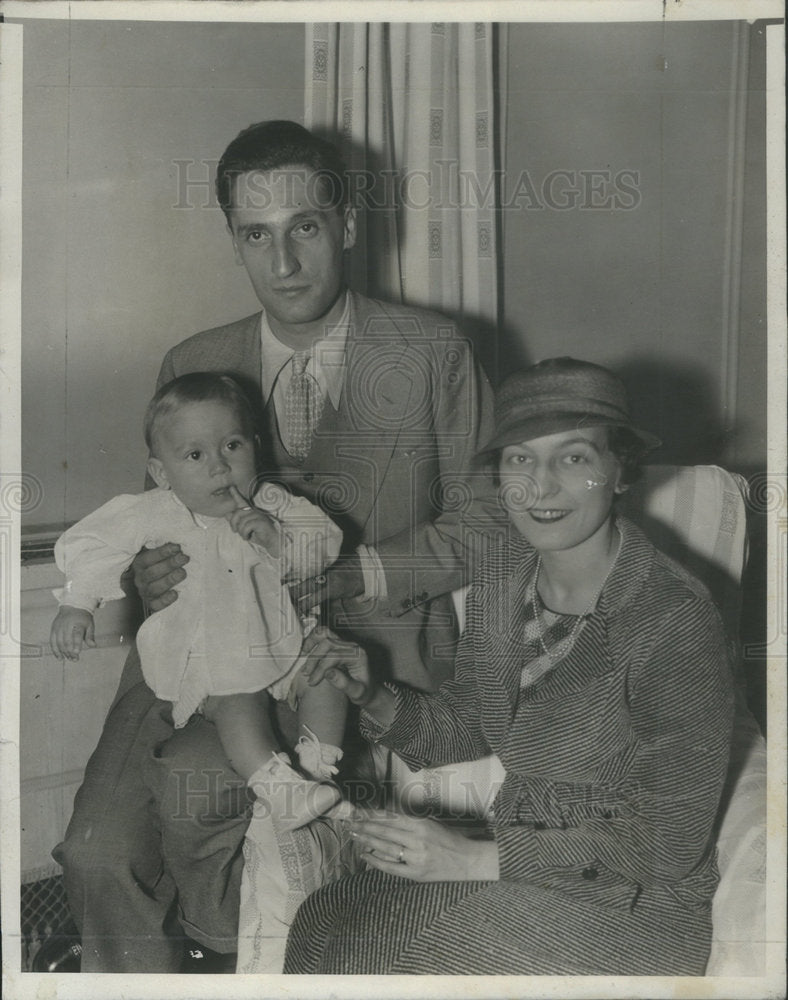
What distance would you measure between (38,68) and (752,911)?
1862 mm

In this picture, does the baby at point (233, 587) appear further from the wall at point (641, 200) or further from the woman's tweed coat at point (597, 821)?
the wall at point (641, 200)

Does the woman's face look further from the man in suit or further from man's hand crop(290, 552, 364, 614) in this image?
man's hand crop(290, 552, 364, 614)

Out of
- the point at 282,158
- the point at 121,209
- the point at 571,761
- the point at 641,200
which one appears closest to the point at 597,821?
the point at 571,761

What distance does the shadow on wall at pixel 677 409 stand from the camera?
158 cm

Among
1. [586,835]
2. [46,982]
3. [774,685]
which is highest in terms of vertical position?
[774,685]

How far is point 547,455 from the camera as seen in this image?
141 cm

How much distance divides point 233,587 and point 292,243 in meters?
0.58

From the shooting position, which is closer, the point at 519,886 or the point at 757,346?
the point at 519,886

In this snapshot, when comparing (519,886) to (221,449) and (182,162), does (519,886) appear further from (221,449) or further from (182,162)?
(182,162)

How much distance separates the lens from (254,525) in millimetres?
1515

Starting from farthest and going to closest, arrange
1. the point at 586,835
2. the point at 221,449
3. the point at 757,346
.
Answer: the point at 757,346 → the point at 221,449 → the point at 586,835

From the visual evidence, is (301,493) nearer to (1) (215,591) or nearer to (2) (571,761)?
(1) (215,591)

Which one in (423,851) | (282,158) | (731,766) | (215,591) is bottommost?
(423,851)

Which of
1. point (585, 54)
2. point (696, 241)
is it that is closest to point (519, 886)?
point (696, 241)
